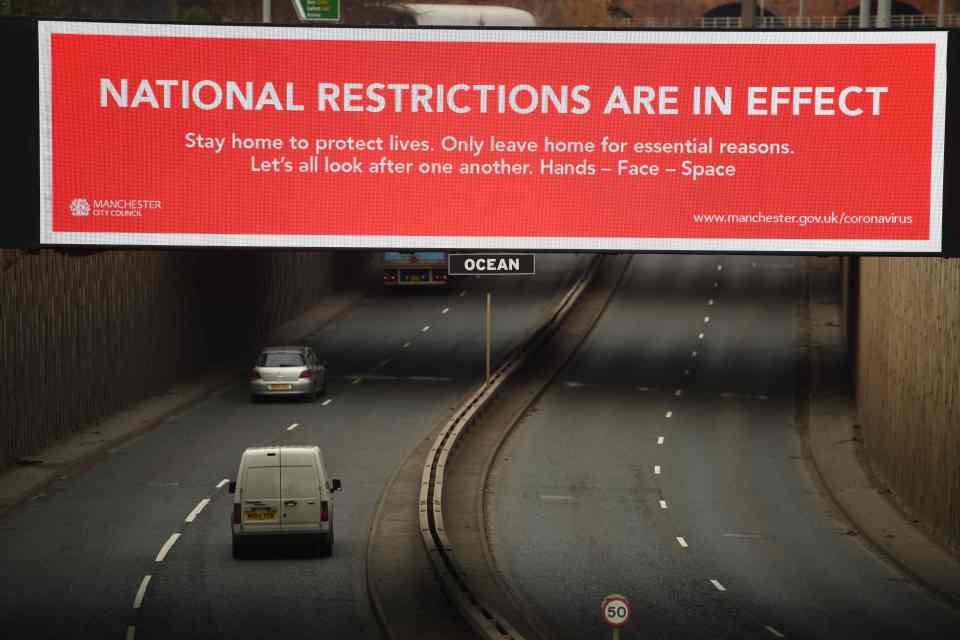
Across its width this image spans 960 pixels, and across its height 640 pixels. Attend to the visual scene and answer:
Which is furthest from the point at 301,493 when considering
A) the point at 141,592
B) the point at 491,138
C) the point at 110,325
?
the point at 110,325

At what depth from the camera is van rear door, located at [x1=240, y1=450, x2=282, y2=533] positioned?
2948 cm

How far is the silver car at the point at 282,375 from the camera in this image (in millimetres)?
50188

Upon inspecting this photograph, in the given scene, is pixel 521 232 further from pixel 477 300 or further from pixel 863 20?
pixel 477 300

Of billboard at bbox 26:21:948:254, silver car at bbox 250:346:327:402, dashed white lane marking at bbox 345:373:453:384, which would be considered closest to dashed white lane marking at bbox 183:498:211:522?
silver car at bbox 250:346:327:402

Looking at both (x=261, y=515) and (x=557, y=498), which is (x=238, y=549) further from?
(x=557, y=498)

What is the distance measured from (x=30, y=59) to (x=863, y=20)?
1784 centimetres

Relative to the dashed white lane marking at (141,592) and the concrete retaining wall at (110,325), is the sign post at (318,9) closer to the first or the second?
the concrete retaining wall at (110,325)

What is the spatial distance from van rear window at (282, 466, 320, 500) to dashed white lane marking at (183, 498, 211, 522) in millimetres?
5442

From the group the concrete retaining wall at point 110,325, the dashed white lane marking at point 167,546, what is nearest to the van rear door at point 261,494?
the dashed white lane marking at point 167,546

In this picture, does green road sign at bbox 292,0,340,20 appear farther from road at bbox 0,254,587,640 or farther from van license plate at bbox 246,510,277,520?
van license plate at bbox 246,510,277,520

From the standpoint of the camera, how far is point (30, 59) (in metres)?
21.0

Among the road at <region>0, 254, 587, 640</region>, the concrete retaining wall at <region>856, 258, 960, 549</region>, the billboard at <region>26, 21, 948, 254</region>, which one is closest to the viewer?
the billboard at <region>26, 21, 948, 254</region>

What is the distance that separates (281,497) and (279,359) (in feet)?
69.4

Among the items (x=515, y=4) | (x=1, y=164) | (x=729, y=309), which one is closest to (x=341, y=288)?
(x=729, y=309)
